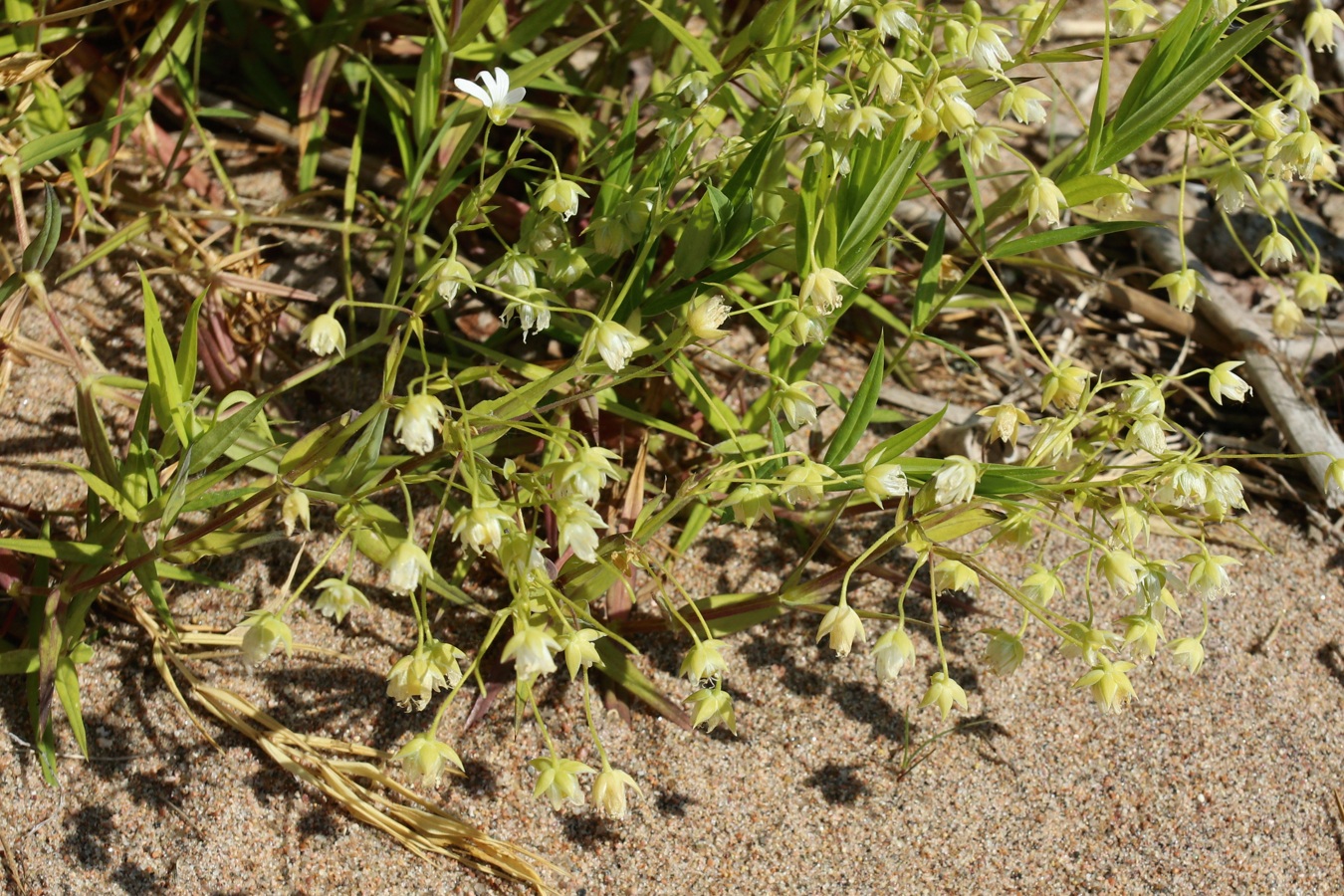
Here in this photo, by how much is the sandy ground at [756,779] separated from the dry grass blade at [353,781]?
0.08 feet

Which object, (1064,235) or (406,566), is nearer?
(406,566)

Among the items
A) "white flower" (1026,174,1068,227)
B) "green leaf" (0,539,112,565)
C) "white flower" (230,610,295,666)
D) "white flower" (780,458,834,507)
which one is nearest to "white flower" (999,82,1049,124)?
"white flower" (1026,174,1068,227)

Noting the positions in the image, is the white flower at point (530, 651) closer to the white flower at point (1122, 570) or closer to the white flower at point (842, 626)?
the white flower at point (842, 626)

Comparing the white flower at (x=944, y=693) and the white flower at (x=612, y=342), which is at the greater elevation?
the white flower at (x=612, y=342)

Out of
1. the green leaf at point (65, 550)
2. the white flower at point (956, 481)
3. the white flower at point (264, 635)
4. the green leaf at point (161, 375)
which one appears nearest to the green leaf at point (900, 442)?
the white flower at point (956, 481)

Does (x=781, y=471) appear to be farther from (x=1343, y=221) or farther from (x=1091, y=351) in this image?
(x=1343, y=221)

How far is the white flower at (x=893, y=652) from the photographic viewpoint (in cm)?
124

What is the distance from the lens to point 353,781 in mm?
1422

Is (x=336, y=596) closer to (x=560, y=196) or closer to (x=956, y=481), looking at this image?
(x=560, y=196)

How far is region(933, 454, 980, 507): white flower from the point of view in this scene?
117 cm

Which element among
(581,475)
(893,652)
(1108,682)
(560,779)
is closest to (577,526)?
(581,475)

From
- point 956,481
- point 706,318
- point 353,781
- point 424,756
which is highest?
point 706,318

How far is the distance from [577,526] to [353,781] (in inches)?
21.7

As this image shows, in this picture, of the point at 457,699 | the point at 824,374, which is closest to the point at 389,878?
the point at 457,699
